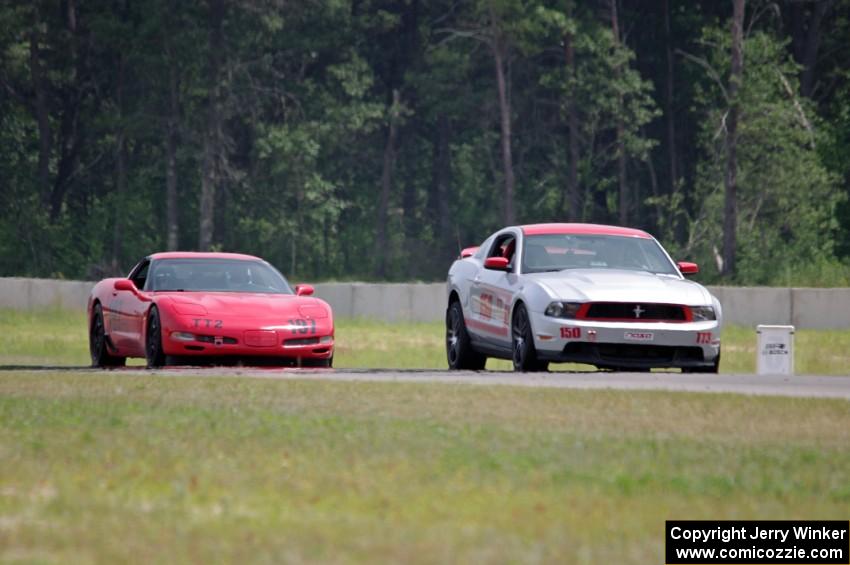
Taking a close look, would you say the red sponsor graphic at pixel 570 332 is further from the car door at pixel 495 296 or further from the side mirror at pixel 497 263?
the side mirror at pixel 497 263

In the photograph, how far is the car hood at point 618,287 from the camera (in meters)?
18.0

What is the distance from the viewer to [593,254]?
1964 cm

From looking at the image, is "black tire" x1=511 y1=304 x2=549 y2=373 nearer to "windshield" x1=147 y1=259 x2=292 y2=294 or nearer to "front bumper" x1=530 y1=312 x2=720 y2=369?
"front bumper" x1=530 y1=312 x2=720 y2=369

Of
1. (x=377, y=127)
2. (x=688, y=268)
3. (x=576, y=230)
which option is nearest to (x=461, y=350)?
(x=576, y=230)

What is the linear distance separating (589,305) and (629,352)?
0.64 metres

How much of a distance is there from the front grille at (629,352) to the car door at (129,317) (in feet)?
15.9

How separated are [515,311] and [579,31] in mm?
44751

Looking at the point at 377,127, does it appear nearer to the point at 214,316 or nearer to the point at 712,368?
the point at 214,316

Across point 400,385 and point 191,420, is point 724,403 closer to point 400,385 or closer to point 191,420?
point 400,385

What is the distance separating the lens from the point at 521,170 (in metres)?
67.4

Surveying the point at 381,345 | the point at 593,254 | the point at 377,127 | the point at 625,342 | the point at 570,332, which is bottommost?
the point at 381,345

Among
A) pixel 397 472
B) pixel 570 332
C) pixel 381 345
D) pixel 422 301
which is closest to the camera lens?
pixel 397 472

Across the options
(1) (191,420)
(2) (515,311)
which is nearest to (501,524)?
(1) (191,420)

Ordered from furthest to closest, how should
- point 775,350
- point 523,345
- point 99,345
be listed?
point 99,345 → point 775,350 → point 523,345
